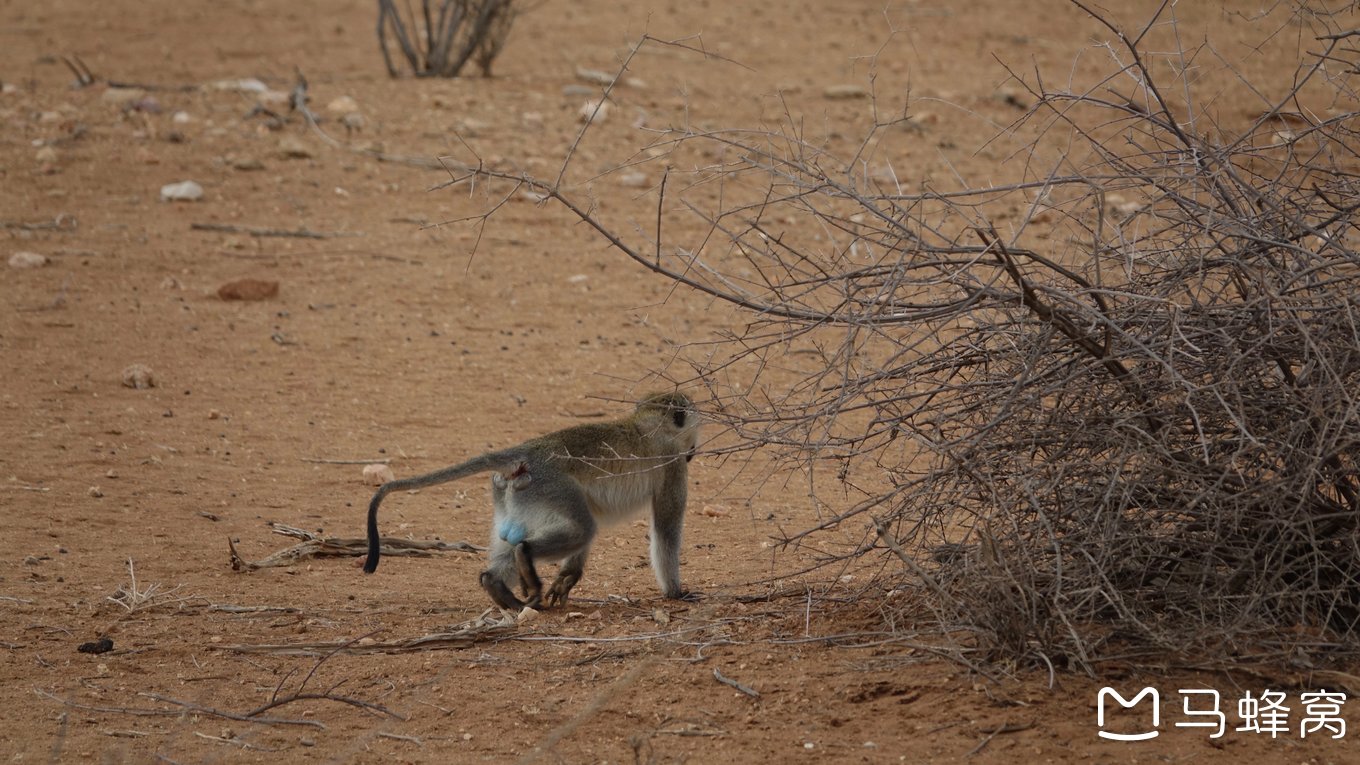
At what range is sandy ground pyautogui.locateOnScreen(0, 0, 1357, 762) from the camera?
15.5 ft

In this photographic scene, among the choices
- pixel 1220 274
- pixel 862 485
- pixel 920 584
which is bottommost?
pixel 862 485

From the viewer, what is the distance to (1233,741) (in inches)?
168

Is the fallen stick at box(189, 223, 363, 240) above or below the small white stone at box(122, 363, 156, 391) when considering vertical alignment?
above

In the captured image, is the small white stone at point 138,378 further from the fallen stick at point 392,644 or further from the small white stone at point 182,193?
the fallen stick at point 392,644

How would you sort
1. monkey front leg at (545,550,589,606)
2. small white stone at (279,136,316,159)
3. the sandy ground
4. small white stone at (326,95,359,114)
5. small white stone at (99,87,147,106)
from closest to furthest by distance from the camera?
the sandy ground < monkey front leg at (545,550,589,606) < small white stone at (279,136,316,159) < small white stone at (326,95,359,114) < small white stone at (99,87,147,106)

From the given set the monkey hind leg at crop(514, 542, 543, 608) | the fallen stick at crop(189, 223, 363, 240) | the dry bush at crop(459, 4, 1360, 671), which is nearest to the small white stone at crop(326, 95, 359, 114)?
the fallen stick at crop(189, 223, 363, 240)

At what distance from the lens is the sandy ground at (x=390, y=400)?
186 inches

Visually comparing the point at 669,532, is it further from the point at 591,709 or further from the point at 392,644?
the point at 591,709

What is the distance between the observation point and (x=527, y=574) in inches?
233

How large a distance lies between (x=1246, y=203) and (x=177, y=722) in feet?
13.3

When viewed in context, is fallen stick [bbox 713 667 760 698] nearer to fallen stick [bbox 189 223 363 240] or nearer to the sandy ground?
the sandy ground

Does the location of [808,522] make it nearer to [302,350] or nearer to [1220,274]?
[1220,274]

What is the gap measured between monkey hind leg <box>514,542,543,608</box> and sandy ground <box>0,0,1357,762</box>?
8.1 inches

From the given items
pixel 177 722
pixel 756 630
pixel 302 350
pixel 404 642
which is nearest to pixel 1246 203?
pixel 756 630
